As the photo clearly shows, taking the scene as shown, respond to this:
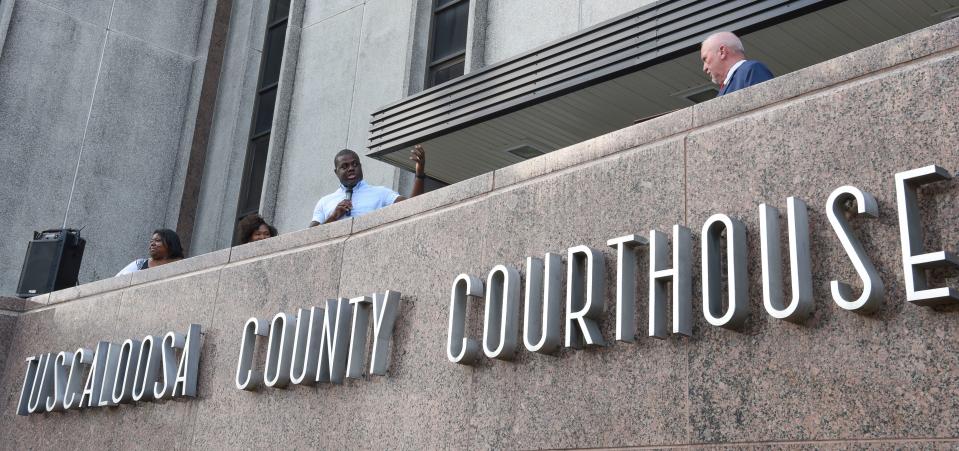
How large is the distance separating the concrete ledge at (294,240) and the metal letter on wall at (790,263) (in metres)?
3.87

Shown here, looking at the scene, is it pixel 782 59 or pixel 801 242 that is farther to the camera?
pixel 782 59

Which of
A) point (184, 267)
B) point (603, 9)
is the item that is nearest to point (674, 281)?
point (184, 267)

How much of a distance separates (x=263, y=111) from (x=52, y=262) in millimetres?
6888

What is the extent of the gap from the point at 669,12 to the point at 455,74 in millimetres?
5898

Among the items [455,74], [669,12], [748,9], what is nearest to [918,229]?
[748,9]

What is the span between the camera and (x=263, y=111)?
19.2m

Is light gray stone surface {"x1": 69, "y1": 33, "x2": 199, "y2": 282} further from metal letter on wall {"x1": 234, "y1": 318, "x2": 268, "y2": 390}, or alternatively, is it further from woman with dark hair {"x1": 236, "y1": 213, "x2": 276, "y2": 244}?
metal letter on wall {"x1": 234, "y1": 318, "x2": 268, "y2": 390}

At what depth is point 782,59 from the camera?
9320 millimetres

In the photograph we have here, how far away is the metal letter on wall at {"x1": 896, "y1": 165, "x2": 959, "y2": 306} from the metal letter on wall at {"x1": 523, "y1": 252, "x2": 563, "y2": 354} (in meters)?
1.99

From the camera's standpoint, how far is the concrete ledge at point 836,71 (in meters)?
4.42

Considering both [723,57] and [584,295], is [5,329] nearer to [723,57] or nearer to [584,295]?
[584,295]

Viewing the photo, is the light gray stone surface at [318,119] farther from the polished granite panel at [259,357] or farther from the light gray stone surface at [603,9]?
the polished granite panel at [259,357]

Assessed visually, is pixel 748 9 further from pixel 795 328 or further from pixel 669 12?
pixel 795 328

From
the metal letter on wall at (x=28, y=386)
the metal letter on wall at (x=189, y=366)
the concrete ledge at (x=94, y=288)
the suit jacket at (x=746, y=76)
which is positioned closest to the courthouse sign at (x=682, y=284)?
the suit jacket at (x=746, y=76)
